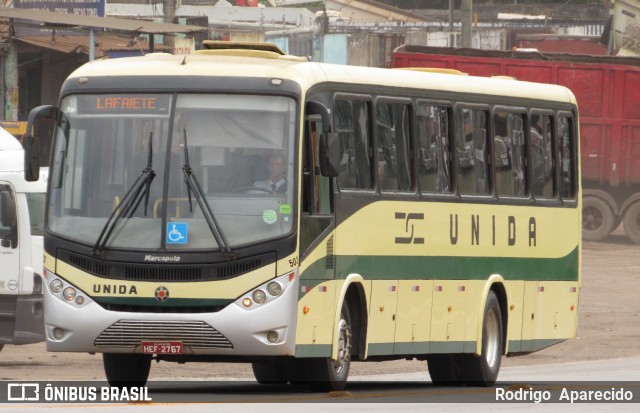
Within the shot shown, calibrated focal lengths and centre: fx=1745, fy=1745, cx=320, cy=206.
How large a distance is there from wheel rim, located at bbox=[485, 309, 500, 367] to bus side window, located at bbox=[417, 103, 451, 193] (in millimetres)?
1615

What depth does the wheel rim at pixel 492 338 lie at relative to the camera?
16594 millimetres

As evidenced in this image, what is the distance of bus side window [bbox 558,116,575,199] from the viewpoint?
58.7ft

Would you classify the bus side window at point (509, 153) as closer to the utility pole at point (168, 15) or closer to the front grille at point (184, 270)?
the front grille at point (184, 270)

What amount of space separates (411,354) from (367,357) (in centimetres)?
80

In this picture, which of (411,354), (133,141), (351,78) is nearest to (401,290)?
(411,354)

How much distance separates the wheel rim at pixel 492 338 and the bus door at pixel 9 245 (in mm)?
5174

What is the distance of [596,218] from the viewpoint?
3850 centimetres

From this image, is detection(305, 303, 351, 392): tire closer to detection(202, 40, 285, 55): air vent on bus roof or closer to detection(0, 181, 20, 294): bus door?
detection(202, 40, 285, 55): air vent on bus roof

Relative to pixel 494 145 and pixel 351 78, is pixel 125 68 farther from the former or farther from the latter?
pixel 494 145

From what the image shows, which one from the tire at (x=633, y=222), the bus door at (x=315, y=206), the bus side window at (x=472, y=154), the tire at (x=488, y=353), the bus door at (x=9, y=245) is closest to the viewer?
the bus door at (x=315, y=206)

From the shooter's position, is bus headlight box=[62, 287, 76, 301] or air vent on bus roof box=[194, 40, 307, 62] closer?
bus headlight box=[62, 287, 76, 301]

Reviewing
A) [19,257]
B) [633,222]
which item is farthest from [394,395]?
[633,222]

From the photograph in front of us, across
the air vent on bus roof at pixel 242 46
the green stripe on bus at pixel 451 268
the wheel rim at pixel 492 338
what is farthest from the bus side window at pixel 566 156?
the air vent on bus roof at pixel 242 46

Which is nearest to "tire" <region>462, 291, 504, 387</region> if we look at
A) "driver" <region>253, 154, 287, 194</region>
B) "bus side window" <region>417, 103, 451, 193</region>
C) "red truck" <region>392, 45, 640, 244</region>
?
"bus side window" <region>417, 103, 451, 193</region>
